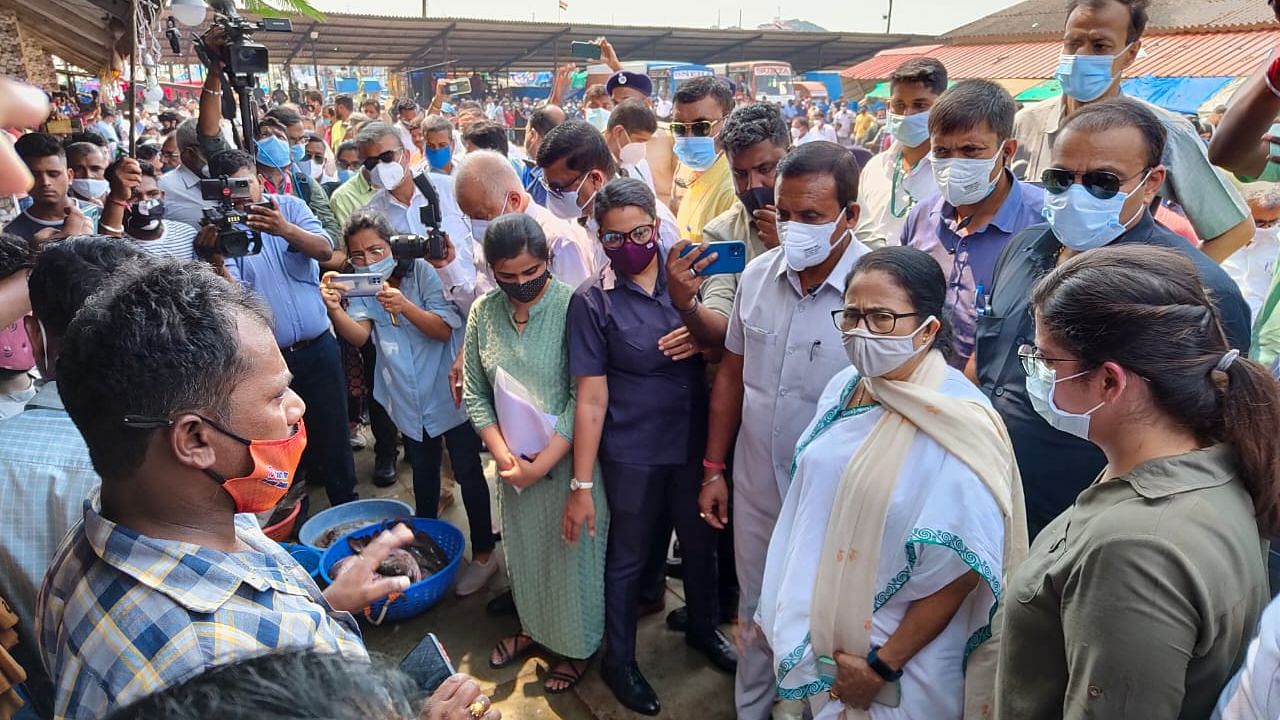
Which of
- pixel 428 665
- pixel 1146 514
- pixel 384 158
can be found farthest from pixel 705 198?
pixel 428 665

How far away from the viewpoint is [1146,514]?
123cm

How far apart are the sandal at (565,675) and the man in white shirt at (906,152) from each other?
2.28 metres

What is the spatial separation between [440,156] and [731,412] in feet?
13.0

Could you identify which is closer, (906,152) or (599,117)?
(906,152)

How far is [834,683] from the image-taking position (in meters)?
1.91

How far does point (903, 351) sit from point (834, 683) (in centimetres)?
90

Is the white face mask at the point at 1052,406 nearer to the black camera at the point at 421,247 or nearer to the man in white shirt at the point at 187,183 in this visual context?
the black camera at the point at 421,247

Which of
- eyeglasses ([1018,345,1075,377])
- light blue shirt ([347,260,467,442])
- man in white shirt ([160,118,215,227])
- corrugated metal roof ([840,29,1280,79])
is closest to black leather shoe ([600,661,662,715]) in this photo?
light blue shirt ([347,260,467,442])

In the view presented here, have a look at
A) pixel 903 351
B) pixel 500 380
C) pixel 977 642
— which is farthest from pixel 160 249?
pixel 977 642

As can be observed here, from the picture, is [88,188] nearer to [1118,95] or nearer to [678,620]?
[678,620]

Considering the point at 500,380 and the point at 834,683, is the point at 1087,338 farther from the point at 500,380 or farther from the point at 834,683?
the point at 500,380

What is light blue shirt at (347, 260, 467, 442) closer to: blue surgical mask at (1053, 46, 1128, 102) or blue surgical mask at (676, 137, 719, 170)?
blue surgical mask at (676, 137, 719, 170)

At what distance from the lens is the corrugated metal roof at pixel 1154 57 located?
1359 centimetres

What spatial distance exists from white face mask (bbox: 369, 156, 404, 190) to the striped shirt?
1169 millimetres
